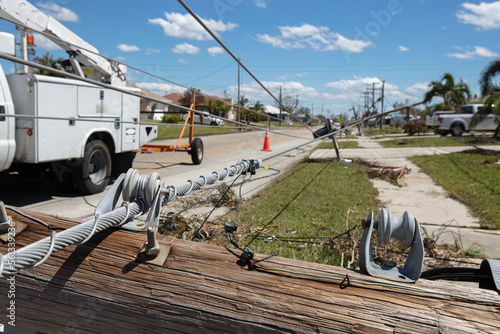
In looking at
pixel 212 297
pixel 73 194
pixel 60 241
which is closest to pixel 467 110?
pixel 73 194

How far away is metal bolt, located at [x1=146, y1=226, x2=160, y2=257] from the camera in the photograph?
196 centimetres

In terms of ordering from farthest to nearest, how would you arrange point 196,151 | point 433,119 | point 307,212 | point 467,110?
1. point 467,110
2. point 433,119
3. point 196,151
4. point 307,212

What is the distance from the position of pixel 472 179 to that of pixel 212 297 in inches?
409

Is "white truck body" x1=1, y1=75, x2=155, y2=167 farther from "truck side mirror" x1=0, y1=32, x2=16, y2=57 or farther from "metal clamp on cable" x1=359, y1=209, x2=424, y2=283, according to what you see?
"metal clamp on cable" x1=359, y1=209, x2=424, y2=283

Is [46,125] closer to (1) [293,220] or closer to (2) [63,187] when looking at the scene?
(2) [63,187]

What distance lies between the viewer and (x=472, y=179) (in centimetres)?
1040

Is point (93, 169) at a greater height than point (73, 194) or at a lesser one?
greater

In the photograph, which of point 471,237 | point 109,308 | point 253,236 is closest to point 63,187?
point 253,236

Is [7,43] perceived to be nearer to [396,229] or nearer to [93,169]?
[93,169]

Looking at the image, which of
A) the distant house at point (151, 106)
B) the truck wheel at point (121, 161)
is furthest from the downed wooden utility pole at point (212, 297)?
the truck wheel at point (121, 161)

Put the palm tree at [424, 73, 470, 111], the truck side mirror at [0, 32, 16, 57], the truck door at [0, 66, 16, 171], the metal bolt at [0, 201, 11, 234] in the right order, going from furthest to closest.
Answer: the palm tree at [424, 73, 470, 111] → the truck door at [0, 66, 16, 171] → the truck side mirror at [0, 32, 16, 57] → the metal bolt at [0, 201, 11, 234]

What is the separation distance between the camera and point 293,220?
6.26 m

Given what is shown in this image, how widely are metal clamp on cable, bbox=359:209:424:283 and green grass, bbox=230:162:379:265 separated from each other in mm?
2460

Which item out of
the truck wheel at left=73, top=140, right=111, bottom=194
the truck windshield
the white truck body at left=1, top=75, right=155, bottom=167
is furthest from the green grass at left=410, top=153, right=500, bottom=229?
the truck windshield
